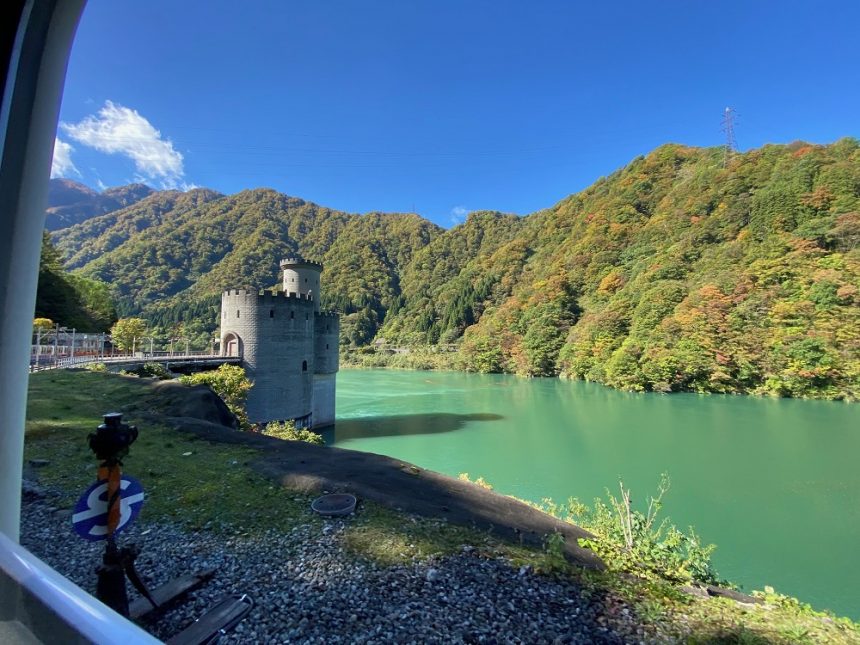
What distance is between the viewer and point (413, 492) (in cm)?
618

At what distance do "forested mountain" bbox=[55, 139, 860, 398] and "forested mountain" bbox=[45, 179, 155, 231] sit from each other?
2066 inches

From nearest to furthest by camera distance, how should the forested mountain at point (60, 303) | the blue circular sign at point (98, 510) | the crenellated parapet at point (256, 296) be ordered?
the blue circular sign at point (98, 510)
the crenellated parapet at point (256, 296)
the forested mountain at point (60, 303)

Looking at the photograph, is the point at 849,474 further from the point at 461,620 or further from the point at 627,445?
the point at 461,620

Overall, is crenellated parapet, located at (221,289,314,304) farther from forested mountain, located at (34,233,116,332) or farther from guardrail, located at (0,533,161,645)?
guardrail, located at (0,533,161,645)

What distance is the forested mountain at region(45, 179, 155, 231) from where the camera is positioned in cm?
14775

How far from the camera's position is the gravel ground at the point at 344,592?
293 centimetres

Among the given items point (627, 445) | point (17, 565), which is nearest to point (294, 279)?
point (627, 445)

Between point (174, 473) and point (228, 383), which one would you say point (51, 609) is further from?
point (228, 383)

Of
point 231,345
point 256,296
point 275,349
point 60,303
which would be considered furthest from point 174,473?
point 60,303

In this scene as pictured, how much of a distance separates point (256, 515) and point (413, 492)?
2.28 metres

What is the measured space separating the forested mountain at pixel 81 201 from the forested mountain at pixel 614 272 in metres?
52.5

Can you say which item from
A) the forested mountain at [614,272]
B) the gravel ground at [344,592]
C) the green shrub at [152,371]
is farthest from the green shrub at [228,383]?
the forested mountain at [614,272]

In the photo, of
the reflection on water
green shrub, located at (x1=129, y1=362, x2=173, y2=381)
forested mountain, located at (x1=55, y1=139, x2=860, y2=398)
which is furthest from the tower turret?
forested mountain, located at (x1=55, y1=139, x2=860, y2=398)

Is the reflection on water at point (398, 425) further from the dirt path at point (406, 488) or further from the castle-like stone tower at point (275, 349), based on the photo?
the dirt path at point (406, 488)
